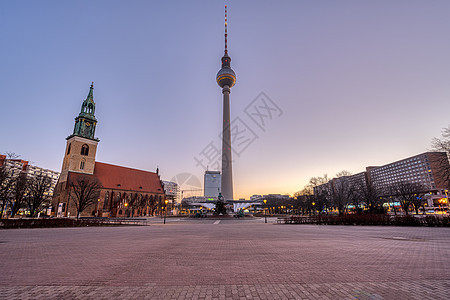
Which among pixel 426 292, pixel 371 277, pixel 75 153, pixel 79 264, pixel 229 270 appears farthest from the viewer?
pixel 75 153

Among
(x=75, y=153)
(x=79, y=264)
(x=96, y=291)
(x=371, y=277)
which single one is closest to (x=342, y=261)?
(x=371, y=277)

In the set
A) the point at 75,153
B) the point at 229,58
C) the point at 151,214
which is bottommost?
the point at 151,214

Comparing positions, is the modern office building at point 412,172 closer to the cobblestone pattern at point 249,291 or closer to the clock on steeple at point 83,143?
the clock on steeple at point 83,143

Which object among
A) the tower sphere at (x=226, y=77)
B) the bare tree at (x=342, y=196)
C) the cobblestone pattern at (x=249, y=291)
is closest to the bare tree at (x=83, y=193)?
the cobblestone pattern at (x=249, y=291)

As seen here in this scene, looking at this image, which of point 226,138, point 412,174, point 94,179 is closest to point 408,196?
point 226,138

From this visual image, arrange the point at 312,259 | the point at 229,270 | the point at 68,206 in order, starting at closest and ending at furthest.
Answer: the point at 229,270 → the point at 312,259 → the point at 68,206

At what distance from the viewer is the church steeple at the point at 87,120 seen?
61688 mm

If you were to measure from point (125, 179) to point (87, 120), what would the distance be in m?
21.7

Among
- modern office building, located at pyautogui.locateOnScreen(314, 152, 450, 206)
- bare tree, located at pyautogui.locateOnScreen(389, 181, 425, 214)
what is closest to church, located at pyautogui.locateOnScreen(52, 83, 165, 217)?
bare tree, located at pyautogui.locateOnScreen(389, 181, 425, 214)

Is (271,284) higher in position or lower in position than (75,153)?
lower

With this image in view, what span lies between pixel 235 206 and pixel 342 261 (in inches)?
3841

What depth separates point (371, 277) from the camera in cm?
528

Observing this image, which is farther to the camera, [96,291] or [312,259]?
[312,259]

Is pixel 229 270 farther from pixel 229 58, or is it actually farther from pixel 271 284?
pixel 229 58
